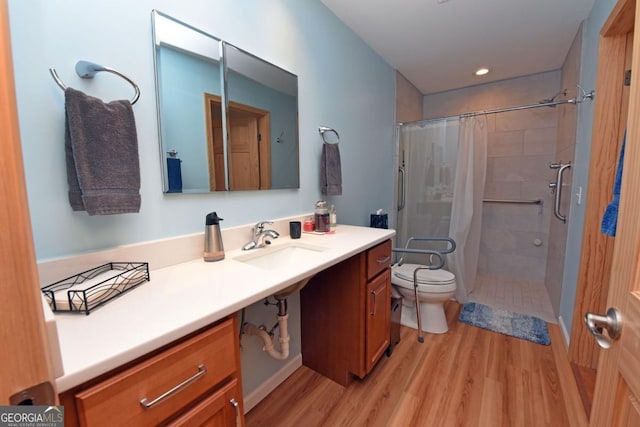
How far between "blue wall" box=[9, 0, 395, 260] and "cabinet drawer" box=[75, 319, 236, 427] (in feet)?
1.80

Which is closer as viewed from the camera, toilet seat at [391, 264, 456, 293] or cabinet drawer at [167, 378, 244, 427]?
cabinet drawer at [167, 378, 244, 427]

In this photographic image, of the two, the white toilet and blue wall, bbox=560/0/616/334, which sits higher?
blue wall, bbox=560/0/616/334

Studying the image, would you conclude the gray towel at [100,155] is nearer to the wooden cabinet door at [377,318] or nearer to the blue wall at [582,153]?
the wooden cabinet door at [377,318]

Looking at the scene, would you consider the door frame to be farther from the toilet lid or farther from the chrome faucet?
the chrome faucet

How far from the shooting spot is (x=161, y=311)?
708mm

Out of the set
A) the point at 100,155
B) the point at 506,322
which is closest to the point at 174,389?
the point at 100,155

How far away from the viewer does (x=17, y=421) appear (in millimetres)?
303

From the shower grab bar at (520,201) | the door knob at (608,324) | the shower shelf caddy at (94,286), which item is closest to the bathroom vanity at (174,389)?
the shower shelf caddy at (94,286)

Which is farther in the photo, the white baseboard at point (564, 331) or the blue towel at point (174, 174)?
the white baseboard at point (564, 331)

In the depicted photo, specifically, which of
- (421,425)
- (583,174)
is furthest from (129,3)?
(583,174)

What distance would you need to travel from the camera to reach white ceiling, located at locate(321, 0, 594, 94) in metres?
1.83

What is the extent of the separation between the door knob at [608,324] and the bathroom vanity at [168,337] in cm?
77

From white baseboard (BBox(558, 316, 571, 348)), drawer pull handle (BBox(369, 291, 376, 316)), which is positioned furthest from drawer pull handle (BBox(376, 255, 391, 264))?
white baseboard (BBox(558, 316, 571, 348))

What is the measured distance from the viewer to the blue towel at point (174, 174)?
1.13m
